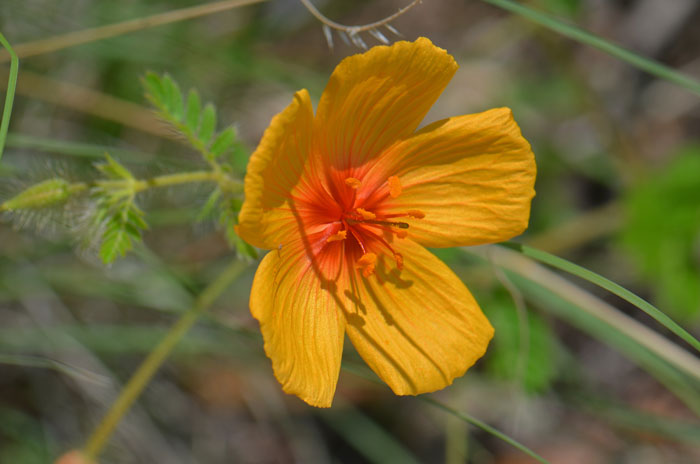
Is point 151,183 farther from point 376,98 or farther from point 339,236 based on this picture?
point 376,98

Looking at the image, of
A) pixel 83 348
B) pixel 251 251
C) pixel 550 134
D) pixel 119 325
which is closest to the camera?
pixel 251 251

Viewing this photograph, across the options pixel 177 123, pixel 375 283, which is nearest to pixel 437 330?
pixel 375 283

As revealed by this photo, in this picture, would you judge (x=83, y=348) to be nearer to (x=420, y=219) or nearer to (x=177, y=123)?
(x=177, y=123)

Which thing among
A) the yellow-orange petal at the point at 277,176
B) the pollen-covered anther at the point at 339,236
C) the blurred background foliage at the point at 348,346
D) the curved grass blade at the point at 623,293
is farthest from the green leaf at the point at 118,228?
the curved grass blade at the point at 623,293

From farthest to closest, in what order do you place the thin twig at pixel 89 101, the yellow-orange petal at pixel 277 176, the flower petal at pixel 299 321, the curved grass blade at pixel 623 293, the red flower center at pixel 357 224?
the thin twig at pixel 89 101
the red flower center at pixel 357 224
the curved grass blade at pixel 623 293
the flower petal at pixel 299 321
the yellow-orange petal at pixel 277 176

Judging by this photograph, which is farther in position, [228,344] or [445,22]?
[445,22]

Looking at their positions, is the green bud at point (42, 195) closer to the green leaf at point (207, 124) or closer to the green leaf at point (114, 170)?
the green leaf at point (114, 170)

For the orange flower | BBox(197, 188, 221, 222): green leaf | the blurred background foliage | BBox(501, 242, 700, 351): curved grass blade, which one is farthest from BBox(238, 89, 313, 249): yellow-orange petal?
the blurred background foliage
